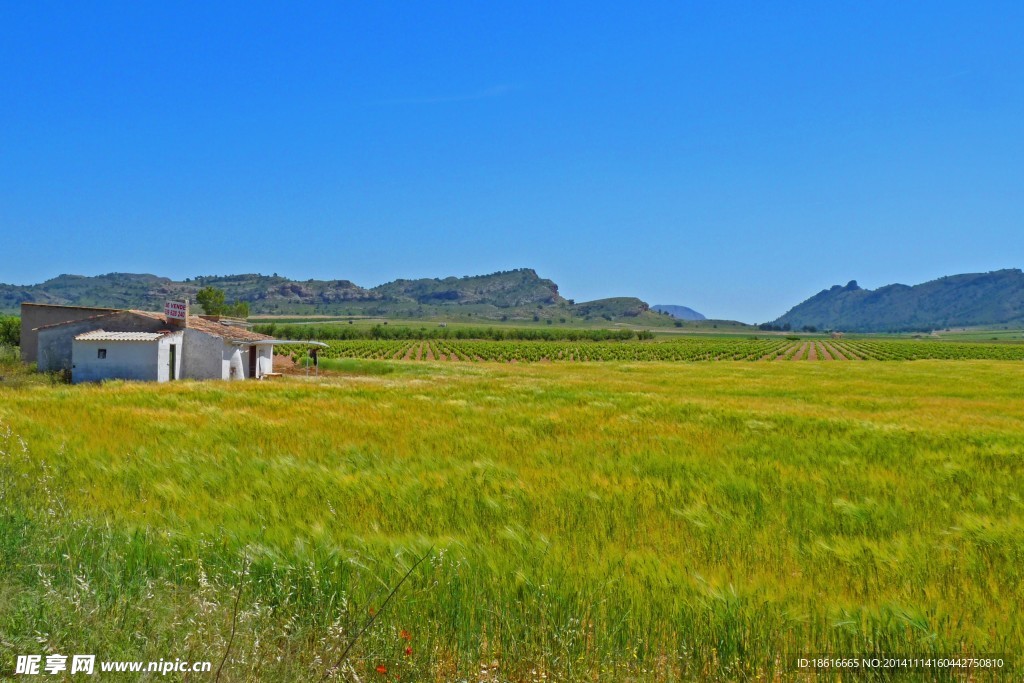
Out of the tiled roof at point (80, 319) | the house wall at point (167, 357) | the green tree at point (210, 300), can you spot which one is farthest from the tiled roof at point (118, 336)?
the green tree at point (210, 300)

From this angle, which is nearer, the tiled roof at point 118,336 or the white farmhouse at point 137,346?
the tiled roof at point 118,336

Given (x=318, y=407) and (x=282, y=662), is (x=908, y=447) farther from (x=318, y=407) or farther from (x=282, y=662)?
(x=318, y=407)

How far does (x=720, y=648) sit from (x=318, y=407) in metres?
16.2

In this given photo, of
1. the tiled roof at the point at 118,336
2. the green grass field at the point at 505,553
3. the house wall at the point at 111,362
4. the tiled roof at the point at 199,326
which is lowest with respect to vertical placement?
the green grass field at the point at 505,553

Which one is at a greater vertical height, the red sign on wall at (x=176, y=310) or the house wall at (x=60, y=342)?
the red sign on wall at (x=176, y=310)

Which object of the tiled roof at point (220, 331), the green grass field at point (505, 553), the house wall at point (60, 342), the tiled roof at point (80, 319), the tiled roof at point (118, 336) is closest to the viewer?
the green grass field at point (505, 553)

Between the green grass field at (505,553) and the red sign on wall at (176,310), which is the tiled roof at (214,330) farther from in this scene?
the green grass field at (505,553)

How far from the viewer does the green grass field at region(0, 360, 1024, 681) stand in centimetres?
387

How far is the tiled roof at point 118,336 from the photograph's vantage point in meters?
30.2

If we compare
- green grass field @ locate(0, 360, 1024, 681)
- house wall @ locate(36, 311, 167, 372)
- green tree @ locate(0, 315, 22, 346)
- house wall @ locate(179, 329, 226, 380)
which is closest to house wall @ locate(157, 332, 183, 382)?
house wall @ locate(179, 329, 226, 380)

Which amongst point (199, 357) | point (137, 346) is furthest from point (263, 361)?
point (137, 346)

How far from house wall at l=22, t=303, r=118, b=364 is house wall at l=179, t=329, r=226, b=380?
455 centimetres

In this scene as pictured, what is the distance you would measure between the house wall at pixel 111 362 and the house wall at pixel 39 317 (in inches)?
182

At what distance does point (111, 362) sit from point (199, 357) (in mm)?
4456
